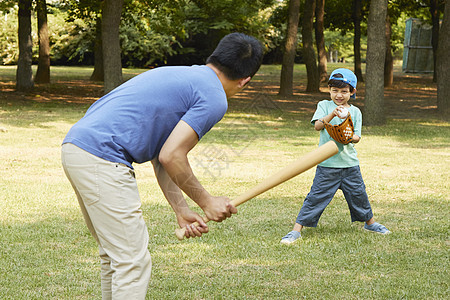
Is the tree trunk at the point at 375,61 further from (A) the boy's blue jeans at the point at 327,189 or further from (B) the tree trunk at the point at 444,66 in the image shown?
(A) the boy's blue jeans at the point at 327,189

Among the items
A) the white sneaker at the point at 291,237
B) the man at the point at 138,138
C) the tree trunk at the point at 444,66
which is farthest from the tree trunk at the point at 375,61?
the man at the point at 138,138

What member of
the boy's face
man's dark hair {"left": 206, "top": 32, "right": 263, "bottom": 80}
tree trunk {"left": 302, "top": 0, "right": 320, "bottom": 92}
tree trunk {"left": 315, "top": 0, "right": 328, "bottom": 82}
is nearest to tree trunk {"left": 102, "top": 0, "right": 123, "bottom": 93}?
tree trunk {"left": 302, "top": 0, "right": 320, "bottom": 92}

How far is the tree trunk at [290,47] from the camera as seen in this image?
20.8 metres

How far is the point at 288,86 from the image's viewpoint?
22266 millimetres

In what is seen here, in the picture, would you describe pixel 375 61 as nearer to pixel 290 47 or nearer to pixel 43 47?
pixel 290 47

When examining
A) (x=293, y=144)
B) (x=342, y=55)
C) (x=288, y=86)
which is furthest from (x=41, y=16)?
(x=342, y=55)

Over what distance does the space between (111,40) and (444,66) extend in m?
9.86

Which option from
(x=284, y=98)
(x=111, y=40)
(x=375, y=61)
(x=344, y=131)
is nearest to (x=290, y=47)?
(x=284, y=98)

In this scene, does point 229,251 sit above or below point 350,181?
below

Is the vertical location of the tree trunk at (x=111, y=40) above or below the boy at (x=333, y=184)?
above

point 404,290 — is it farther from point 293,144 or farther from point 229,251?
point 293,144

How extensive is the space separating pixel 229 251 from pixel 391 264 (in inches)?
54.9

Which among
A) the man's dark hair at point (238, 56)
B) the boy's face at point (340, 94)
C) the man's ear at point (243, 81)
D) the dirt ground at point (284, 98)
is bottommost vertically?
the dirt ground at point (284, 98)

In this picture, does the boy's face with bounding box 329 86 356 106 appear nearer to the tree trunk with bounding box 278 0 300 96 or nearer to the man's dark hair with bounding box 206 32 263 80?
the man's dark hair with bounding box 206 32 263 80
